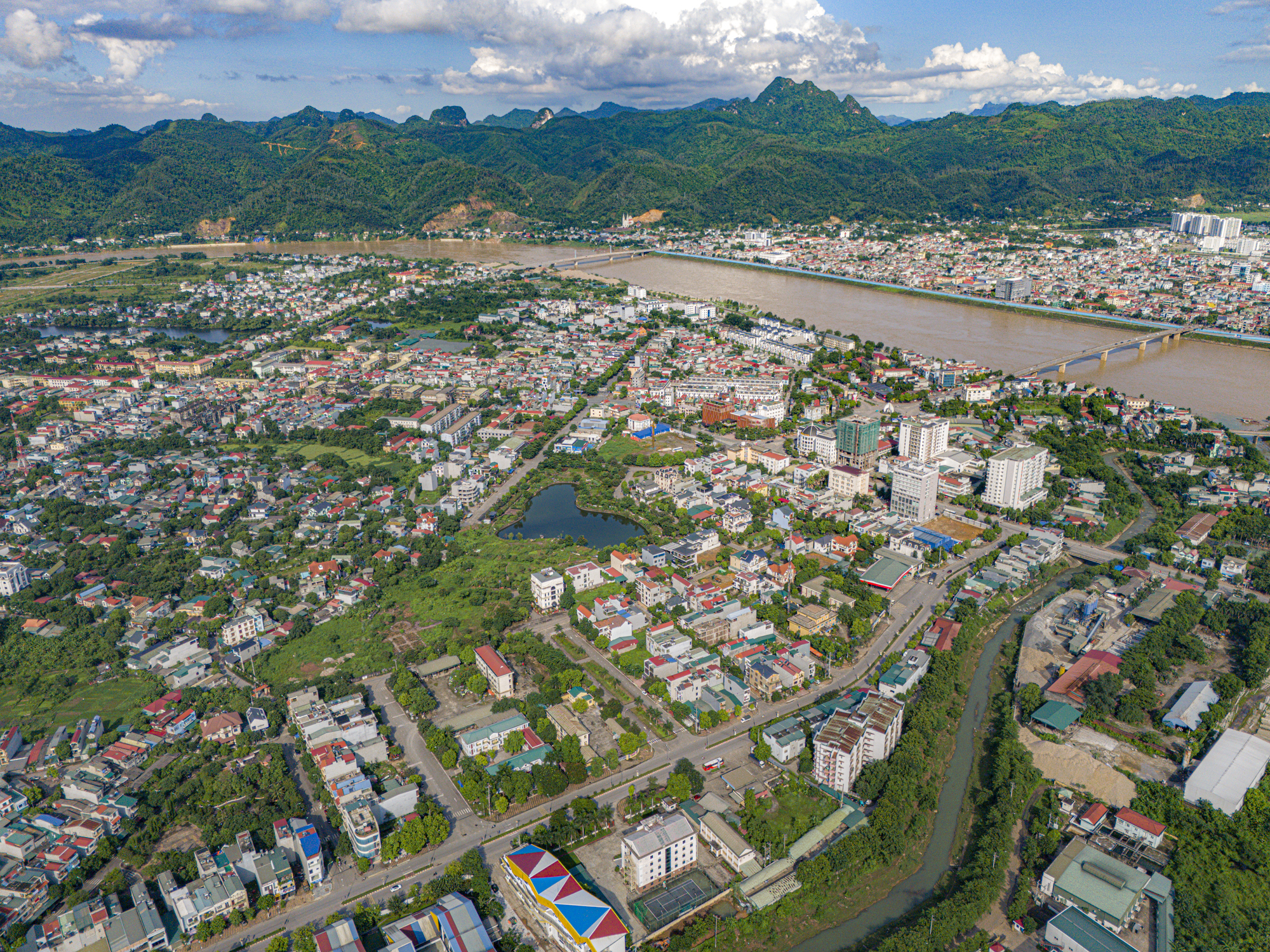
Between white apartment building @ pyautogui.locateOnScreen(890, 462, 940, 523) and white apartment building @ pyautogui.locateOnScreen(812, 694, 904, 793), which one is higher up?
white apartment building @ pyautogui.locateOnScreen(890, 462, 940, 523)

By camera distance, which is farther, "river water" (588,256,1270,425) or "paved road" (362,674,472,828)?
"river water" (588,256,1270,425)

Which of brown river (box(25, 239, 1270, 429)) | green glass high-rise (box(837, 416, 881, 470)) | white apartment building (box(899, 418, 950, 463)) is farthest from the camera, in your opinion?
brown river (box(25, 239, 1270, 429))

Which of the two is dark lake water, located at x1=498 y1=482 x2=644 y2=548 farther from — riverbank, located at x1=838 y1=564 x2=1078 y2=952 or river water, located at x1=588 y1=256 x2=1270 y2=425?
river water, located at x1=588 y1=256 x2=1270 y2=425

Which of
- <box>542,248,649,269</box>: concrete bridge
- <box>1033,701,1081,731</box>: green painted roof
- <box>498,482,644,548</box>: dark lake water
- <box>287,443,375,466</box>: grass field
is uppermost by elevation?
<box>542,248,649,269</box>: concrete bridge

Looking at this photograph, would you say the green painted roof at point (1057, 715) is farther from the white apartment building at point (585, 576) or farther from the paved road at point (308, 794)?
the paved road at point (308, 794)

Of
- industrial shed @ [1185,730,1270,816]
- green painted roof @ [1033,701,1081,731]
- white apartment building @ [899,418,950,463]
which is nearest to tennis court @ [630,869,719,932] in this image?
green painted roof @ [1033,701,1081,731]

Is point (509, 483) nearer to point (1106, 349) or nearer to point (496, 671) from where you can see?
point (496, 671)
